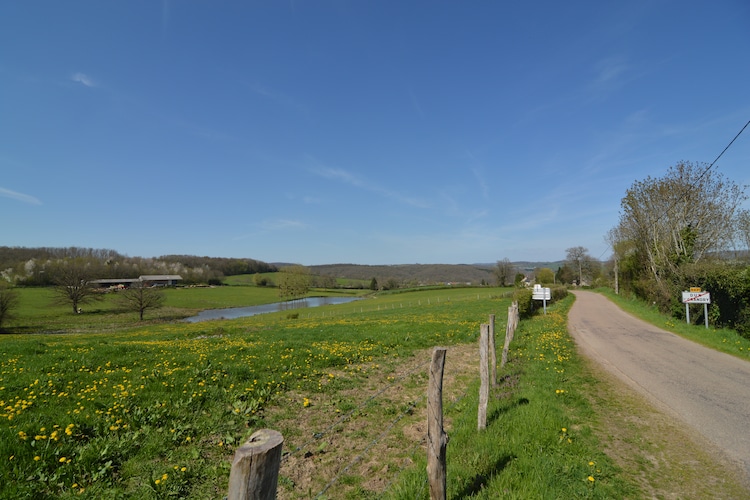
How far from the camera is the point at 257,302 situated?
8044 cm

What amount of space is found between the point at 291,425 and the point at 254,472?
5785 millimetres

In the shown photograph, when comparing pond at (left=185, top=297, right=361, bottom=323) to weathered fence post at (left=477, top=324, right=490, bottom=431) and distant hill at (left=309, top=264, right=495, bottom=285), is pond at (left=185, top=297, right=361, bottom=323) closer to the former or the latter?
weathered fence post at (left=477, top=324, right=490, bottom=431)

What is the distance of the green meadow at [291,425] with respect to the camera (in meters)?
4.77

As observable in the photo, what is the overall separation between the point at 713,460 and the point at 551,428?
243 centimetres

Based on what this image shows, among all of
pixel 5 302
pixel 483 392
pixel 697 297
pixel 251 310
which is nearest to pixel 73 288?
pixel 5 302

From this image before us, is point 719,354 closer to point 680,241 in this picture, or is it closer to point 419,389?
point 419,389

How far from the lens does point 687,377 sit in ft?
33.1

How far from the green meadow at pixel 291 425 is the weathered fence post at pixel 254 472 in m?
3.25

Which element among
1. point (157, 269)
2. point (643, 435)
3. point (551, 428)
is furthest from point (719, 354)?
point (157, 269)

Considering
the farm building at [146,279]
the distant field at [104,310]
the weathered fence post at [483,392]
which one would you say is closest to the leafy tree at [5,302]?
the distant field at [104,310]

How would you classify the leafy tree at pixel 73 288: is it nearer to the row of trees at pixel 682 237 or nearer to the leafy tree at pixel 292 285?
the leafy tree at pixel 292 285

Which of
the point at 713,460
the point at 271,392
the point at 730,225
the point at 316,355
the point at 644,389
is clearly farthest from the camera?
the point at 730,225

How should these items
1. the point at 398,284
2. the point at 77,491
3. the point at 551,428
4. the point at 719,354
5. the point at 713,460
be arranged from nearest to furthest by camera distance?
the point at 77,491, the point at 713,460, the point at 551,428, the point at 719,354, the point at 398,284

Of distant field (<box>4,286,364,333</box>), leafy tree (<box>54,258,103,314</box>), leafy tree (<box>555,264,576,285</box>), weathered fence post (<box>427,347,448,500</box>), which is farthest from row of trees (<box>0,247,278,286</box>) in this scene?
leafy tree (<box>555,264,576,285</box>)
